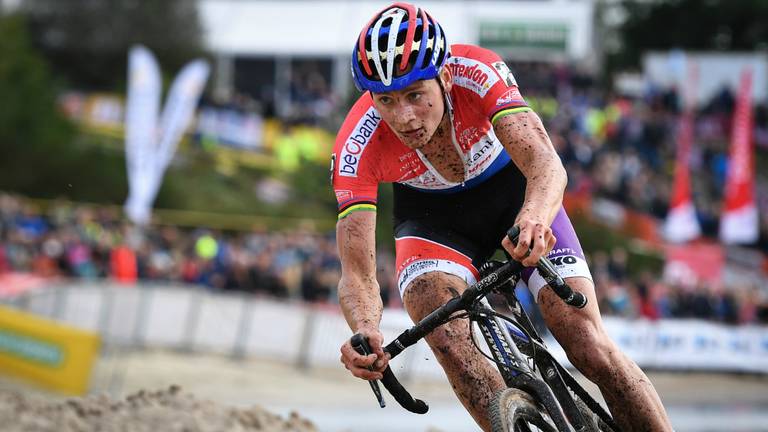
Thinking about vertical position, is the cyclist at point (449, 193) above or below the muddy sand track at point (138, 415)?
above

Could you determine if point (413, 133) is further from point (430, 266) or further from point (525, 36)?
point (525, 36)

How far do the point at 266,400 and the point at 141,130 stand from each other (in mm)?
8342

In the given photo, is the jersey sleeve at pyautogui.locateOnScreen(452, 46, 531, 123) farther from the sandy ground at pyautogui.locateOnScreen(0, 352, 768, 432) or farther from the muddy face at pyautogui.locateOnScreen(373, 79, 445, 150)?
the sandy ground at pyautogui.locateOnScreen(0, 352, 768, 432)

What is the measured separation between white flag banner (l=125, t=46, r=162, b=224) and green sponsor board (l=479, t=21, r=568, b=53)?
42.3ft

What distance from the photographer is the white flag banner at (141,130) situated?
21.5 metres

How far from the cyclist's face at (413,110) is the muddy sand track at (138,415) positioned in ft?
9.42

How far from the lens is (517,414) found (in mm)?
5262

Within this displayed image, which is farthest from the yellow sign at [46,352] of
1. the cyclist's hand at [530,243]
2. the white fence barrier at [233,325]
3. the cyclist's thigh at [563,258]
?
the cyclist's hand at [530,243]

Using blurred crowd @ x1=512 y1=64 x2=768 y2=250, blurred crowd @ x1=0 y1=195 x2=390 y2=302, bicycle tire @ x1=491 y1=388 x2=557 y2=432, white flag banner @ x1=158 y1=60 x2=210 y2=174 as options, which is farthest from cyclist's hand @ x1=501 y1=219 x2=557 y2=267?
blurred crowd @ x1=512 y1=64 x2=768 y2=250

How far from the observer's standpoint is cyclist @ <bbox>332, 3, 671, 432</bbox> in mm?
5559

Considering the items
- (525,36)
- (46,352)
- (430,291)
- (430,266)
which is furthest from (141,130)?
(430,291)

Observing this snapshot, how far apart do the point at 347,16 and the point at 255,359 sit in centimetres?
2581

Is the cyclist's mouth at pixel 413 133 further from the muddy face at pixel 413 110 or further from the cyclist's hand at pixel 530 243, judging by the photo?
the cyclist's hand at pixel 530 243

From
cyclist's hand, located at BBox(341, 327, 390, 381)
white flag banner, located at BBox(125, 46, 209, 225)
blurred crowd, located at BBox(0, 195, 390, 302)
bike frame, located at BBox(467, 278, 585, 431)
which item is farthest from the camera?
white flag banner, located at BBox(125, 46, 209, 225)
